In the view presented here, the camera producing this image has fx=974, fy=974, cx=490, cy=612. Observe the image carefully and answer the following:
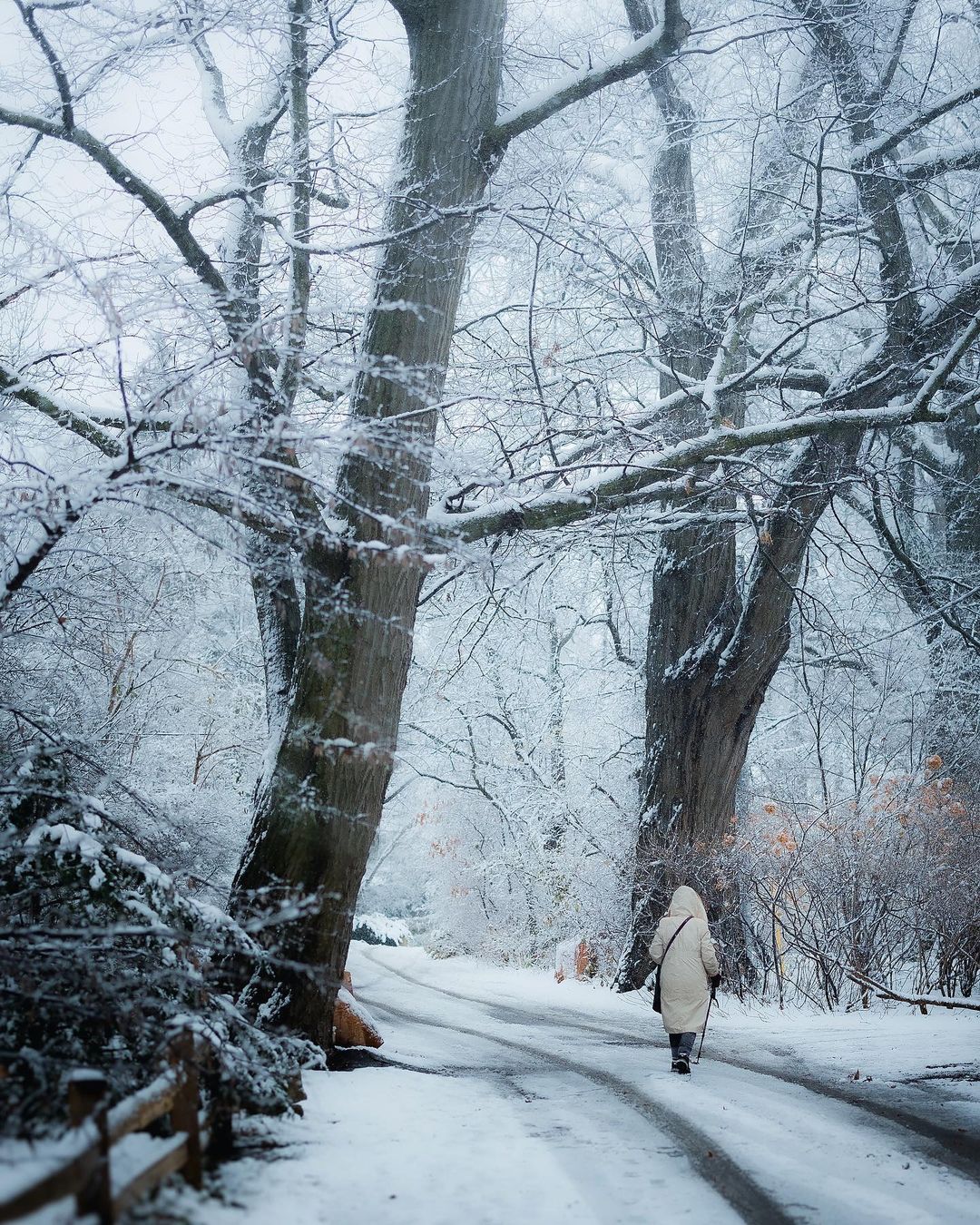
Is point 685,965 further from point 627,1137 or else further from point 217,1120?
point 217,1120

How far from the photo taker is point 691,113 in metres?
10.2

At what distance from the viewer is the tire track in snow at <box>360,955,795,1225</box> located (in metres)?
4.16

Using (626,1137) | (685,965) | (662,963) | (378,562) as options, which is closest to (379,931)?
(662,963)

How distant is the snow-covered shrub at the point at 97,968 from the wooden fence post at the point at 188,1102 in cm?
9

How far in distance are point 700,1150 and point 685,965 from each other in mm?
2807

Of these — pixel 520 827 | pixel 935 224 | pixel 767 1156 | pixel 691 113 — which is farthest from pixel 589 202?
pixel 520 827

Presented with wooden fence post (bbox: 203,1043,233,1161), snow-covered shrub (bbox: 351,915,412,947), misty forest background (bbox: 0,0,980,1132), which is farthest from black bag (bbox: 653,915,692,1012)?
snow-covered shrub (bbox: 351,915,412,947)

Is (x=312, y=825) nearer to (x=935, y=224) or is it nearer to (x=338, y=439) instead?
(x=338, y=439)

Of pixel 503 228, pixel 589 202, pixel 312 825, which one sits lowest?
pixel 312 825

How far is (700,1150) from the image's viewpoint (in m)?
5.05

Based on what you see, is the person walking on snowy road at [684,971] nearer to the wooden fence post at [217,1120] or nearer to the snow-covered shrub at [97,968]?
the snow-covered shrub at [97,968]

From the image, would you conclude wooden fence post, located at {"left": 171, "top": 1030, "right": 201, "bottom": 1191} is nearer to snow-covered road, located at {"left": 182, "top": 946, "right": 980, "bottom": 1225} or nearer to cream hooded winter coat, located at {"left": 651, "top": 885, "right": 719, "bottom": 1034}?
snow-covered road, located at {"left": 182, "top": 946, "right": 980, "bottom": 1225}

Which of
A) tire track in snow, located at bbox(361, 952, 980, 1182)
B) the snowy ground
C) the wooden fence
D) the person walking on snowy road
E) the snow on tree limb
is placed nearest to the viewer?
the wooden fence

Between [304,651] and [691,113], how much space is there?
24.0ft
